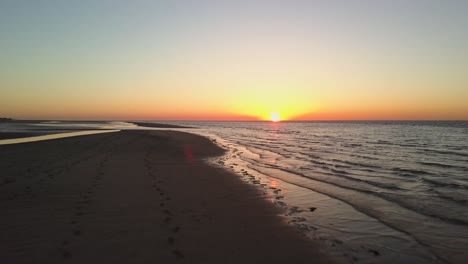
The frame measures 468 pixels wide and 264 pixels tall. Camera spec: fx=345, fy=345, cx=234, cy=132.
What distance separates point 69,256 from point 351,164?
19.0 metres

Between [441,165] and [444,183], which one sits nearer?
[444,183]

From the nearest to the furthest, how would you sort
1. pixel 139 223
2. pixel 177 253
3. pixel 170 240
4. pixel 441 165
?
pixel 177 253 < pixel 170 240 < pixel 139 223 < pixel 441 165

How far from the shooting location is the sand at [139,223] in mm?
6234

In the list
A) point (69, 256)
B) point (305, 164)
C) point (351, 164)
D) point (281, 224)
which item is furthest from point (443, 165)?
point (69, 256)

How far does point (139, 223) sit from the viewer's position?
801 centimetres

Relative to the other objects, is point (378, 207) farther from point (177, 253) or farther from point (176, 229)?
point (177, 253)

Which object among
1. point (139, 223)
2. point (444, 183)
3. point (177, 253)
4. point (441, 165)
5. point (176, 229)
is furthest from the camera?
point (441, 165)

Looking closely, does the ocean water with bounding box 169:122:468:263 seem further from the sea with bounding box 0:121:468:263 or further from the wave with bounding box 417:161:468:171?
the wave with bounding box 417:161:468:171

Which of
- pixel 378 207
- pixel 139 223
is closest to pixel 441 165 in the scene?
pixel 378 207

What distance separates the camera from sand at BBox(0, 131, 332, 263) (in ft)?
20.5

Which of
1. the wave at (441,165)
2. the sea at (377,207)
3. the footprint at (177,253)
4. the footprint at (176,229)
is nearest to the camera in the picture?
the footprint at (177,253)

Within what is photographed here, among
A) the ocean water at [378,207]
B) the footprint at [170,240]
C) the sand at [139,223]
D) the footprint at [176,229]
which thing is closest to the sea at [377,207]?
the ocean water at [378,207]

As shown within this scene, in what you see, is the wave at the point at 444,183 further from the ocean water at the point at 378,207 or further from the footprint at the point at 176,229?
the footprint at the point at 176,229

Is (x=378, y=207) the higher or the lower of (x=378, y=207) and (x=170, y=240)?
the lower
